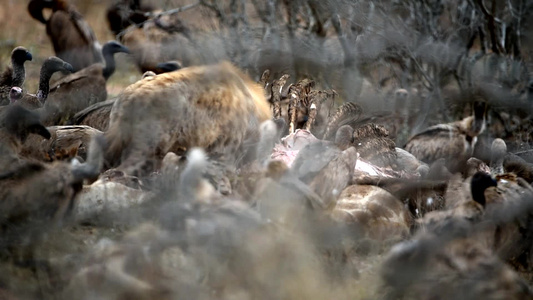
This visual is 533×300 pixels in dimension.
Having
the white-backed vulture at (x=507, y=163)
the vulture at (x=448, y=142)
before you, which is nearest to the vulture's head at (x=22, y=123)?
the white-backed vulture at (x=507, y=163)

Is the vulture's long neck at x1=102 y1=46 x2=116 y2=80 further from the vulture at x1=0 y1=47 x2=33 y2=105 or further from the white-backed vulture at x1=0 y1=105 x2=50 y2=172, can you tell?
the white-backed vulture at x1=0 y1=105 x2=50 y2=172

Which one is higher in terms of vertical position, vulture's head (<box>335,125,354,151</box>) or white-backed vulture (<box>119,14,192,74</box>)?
vulture's head (<box>335,125,354,151</box>)

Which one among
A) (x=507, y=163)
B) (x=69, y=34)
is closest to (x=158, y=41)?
(x=69, y=34)

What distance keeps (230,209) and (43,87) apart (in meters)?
3.52

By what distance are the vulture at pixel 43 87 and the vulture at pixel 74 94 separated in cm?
8

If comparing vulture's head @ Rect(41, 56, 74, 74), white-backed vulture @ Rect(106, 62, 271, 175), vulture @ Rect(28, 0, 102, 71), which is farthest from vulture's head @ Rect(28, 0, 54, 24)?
white-backed vulture @ Rect(106, 62, 271, 175)

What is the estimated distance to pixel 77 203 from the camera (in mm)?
4645

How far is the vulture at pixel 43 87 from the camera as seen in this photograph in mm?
6645

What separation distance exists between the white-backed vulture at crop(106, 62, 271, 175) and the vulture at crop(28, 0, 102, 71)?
5.30 metres

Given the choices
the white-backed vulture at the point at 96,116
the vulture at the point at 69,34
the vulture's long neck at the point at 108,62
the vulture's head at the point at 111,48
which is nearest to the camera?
the white-backed vulture at the point at 96,116

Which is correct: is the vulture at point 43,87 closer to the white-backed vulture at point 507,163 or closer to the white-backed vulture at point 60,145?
the white-backed vulture at point 60,145

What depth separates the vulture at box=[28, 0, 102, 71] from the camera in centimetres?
1076

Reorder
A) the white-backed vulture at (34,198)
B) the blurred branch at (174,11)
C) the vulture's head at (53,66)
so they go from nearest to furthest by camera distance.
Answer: the white-backed vulture at (34,198) → the vulture's head at (53,66) → the blurred branch at (174,11)

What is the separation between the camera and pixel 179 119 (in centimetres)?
530
